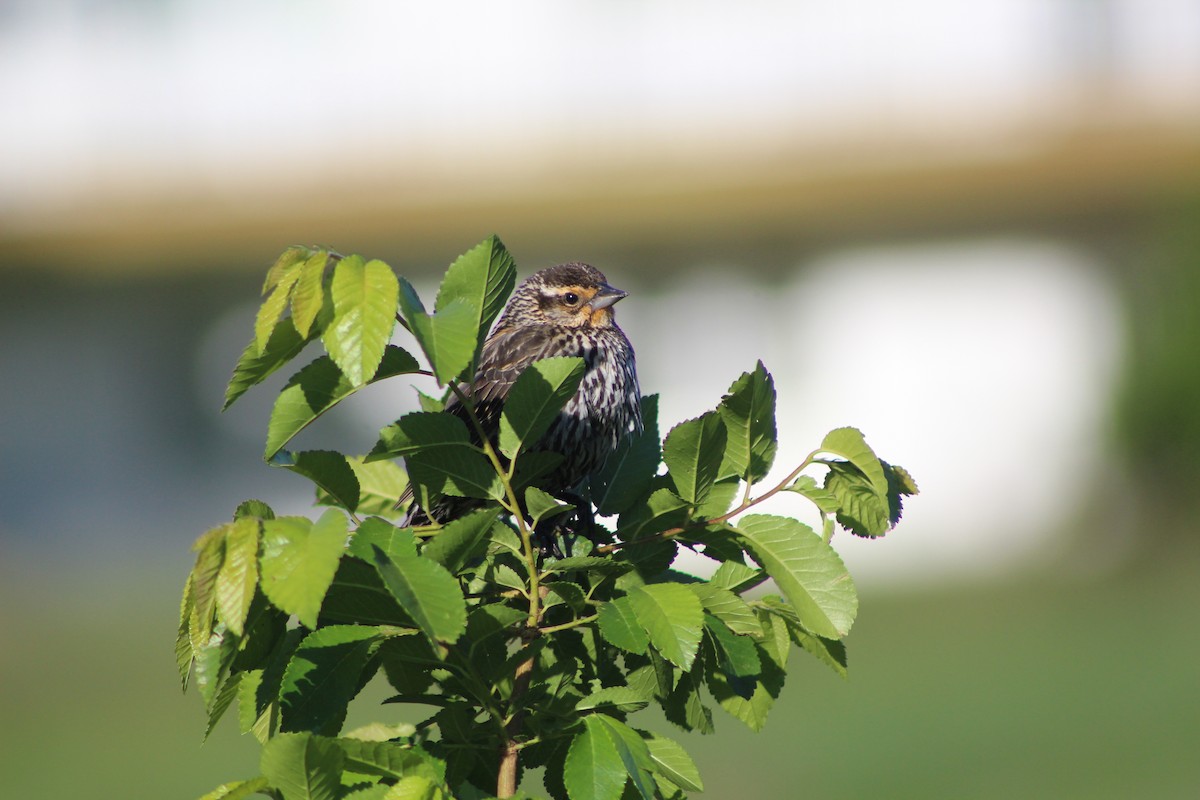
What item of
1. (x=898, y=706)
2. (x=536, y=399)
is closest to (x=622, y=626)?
(x=536, y=399)

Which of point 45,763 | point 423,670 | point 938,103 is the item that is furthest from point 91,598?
point 423,670

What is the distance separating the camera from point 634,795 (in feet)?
5.75

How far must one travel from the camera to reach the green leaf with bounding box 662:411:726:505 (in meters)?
1.85

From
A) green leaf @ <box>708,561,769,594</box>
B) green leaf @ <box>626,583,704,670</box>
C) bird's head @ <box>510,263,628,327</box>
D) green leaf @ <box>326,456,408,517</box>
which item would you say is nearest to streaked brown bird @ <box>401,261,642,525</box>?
bird's head @ <box>510,263,628,327</box>

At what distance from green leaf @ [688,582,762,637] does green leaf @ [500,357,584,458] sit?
0.28 m

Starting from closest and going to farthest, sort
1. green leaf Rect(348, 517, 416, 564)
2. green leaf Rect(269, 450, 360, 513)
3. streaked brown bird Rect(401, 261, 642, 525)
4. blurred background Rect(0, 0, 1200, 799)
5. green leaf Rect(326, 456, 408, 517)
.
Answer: green leaf Rect(348, 517, 416, 564) → green leaf Rect(269, 450, 360, 513) → green leaf Rect(326, 456, 408, 517) → streaked brown bird Rect(401, 261, 642, 525) → blurred background Rect(0, 0, 1200, 799)

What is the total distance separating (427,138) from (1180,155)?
7.18 metres

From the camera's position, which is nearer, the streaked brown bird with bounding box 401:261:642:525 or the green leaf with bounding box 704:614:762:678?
the green leaf with bounding box 704:614:762:678

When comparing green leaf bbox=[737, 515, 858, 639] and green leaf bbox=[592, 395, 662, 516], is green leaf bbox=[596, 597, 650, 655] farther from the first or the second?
green leaf bbox=[592, 395, 662, 516]

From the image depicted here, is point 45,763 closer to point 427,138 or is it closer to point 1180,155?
point 427,138

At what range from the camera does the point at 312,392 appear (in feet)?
5.53

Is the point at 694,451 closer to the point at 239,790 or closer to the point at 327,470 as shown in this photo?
the point at 327,470

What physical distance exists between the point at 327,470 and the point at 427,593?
342mm

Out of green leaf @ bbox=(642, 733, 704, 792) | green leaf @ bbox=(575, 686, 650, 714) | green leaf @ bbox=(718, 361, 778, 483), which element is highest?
green leaf @ bbox=(718, 361, 778, 483)
